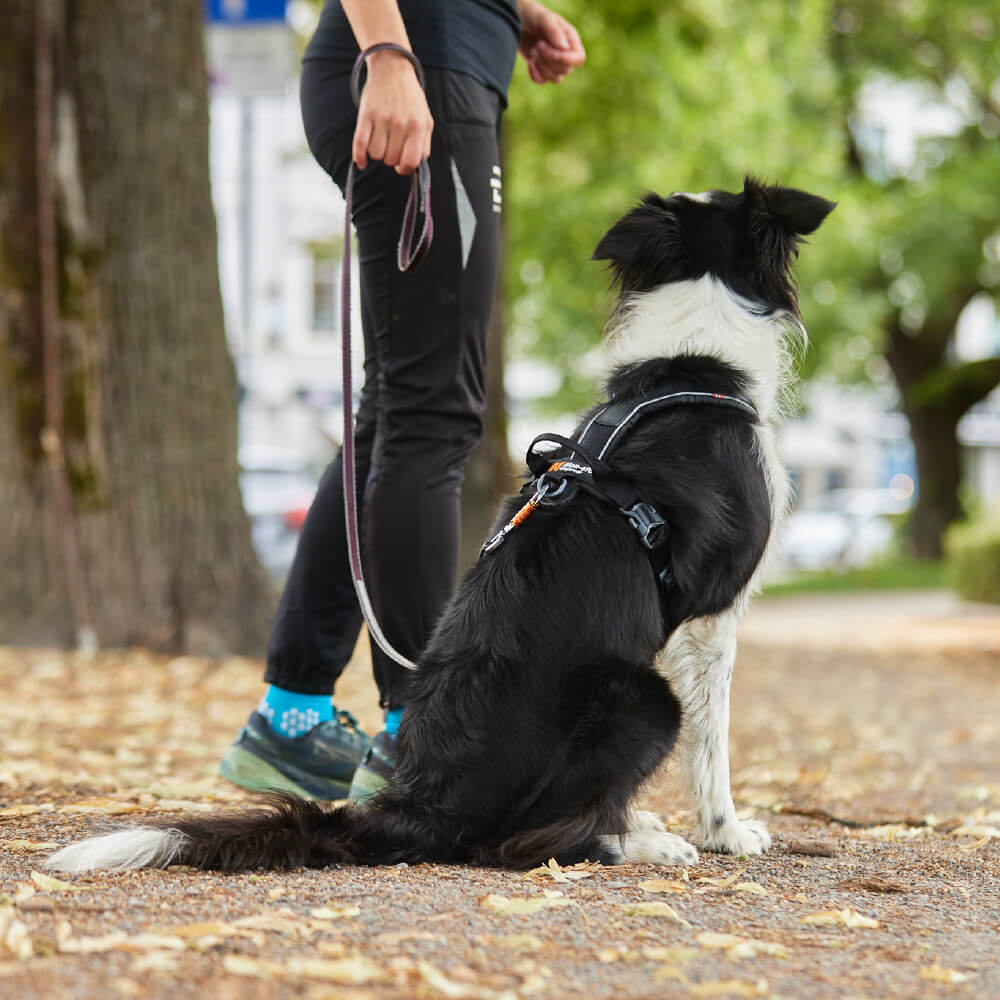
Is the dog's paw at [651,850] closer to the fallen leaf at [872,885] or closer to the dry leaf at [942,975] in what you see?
the fallen leaf at [872,885]

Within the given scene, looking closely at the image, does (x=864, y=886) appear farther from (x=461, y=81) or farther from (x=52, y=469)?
(x=52, y=469)

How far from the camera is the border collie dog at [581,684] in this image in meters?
2.62

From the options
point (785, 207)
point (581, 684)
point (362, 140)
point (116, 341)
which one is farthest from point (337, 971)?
point (116, 341)

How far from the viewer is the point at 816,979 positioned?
203 cm

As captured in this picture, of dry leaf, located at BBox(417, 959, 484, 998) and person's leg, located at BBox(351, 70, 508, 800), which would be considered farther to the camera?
person's leg, located at BBox(351, 70, 508, 800)

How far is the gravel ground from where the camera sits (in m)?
1.93

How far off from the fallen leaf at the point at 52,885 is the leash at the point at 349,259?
90 centimetres

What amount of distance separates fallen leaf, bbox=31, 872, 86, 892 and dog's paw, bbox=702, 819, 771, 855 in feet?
4.72

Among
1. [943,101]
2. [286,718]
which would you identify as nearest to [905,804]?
[286,718]

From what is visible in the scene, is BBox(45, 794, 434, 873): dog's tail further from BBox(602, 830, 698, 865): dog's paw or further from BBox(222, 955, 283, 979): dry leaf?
BBox(222, 955, 283, 979): dry leaf

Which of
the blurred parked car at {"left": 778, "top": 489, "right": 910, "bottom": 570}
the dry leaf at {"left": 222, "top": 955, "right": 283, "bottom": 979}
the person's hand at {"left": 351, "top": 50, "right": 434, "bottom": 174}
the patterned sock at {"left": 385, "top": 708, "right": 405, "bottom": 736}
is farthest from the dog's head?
the blurred parked car at {"left": 778, "top": 489, "right": 910, "bottom": 570}

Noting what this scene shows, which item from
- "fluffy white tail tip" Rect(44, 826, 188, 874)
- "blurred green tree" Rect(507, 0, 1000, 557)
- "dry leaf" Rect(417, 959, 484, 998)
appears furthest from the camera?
"blurred green tree" Rect(507, 0, 1000, 557)

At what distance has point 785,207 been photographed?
324cm

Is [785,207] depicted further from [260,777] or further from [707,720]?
[260,777]
